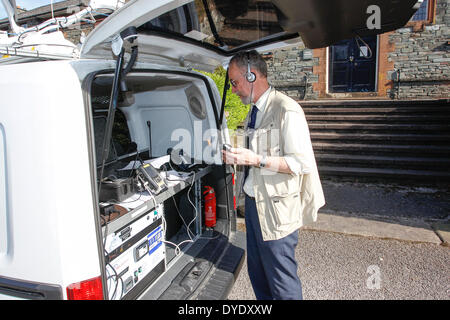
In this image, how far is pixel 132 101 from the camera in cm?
345

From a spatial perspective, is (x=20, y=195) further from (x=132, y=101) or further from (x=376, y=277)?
(x=376, y=277)

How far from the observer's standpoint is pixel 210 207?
10.4ft

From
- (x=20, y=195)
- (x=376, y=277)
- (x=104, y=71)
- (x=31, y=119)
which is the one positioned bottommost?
(x=376, y=277)

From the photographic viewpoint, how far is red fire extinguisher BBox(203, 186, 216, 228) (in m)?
3.16

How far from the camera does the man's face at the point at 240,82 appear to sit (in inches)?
93.4

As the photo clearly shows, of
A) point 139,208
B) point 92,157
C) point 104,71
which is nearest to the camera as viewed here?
point 92,157

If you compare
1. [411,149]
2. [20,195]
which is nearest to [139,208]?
[20,195]

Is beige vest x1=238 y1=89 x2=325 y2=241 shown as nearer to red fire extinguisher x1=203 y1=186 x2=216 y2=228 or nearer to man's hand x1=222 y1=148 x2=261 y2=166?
man's hand x1=222 y1=148 x2=261 y2=166

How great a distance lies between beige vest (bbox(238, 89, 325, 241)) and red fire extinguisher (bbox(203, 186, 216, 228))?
3.06 feet

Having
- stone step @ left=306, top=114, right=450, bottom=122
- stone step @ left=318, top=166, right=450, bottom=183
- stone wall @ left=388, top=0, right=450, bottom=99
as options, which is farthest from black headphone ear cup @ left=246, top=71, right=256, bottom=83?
stone wall @ left=388, top=0, right=450, bottom=99

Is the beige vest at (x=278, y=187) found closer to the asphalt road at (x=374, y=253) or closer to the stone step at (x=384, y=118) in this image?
the asphalt road at (x=374, y=253)

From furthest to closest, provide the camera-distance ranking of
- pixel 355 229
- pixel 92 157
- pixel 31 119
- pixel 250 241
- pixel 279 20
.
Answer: pixel 355 229
pixel 250 241
pixel 279 20
pixel 92 157
pixel 31 119

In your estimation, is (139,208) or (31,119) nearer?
(31,119)

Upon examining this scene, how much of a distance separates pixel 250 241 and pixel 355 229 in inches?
103
